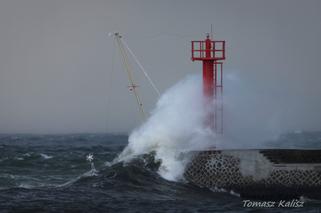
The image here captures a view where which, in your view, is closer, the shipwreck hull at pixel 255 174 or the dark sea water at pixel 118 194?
the dark sea water at pixel 118 194

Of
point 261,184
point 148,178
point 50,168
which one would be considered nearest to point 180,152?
point 148,178

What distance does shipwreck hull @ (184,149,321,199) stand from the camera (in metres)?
30.5

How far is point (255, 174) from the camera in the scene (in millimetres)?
30891

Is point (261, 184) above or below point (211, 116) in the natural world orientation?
below

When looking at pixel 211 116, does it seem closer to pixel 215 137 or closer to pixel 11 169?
pixel 215 137

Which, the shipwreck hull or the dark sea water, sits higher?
the shipwreck hull

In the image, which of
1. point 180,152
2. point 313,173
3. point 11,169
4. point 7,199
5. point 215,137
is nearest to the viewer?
point 7,199

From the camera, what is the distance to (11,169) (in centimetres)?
4169

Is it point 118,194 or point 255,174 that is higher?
point 255,174

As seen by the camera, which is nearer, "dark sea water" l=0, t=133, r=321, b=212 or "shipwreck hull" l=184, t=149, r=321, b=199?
"dark sea water" l=0, t=133, r=321, b=212

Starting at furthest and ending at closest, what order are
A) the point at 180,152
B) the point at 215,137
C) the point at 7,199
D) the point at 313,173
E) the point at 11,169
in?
1. the point at 11,169
2. the point at 215,137
3. the point at 180,152
4. the point at 313,173
5. the point at 7,199

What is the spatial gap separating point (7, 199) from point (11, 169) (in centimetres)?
1411

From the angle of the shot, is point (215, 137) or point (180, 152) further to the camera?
point (215, 137)

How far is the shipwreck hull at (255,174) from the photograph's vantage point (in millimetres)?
30453
